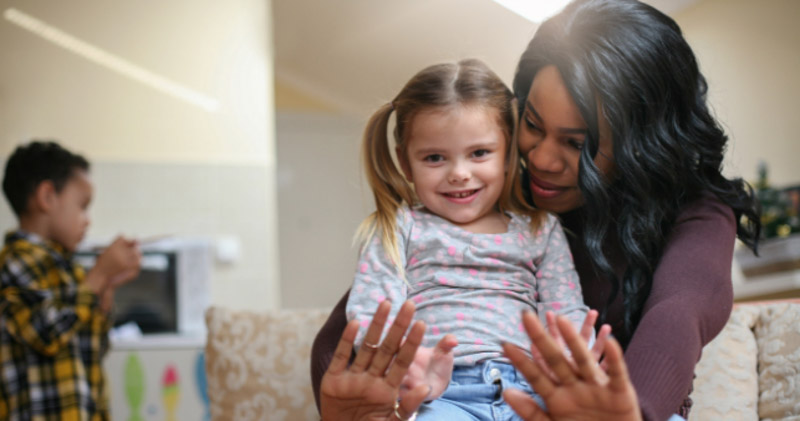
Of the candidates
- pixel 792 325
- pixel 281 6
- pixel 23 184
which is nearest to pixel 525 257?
pixel 792 325

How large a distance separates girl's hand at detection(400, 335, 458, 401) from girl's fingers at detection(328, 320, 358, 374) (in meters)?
0.10

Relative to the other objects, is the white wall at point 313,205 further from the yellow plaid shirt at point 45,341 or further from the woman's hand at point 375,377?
the woman's hand at point 375,377

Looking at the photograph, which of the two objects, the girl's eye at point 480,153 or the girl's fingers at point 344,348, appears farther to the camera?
the girl's eye at point 480,153

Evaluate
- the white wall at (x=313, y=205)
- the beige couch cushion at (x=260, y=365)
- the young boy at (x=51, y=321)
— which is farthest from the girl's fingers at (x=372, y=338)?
the white wall at (x=313, y=205)

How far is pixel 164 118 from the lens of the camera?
3.83 m

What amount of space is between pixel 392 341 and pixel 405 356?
0.02 m

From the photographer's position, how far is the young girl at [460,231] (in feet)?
3.62

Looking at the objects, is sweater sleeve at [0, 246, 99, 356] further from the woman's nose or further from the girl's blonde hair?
the woman's nose

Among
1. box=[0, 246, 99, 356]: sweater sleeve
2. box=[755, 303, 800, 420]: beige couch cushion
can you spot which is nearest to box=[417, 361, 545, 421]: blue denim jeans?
box=[755, 303, 800, 420]: beige couch cushion

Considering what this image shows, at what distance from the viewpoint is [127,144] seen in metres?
3.77

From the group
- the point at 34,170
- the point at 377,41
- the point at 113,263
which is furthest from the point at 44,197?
the point at 377,41

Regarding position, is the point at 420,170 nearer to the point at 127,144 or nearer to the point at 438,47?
the point at 438,47

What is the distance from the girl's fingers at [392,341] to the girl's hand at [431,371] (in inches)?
3.1

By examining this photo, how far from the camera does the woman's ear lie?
2527mm
